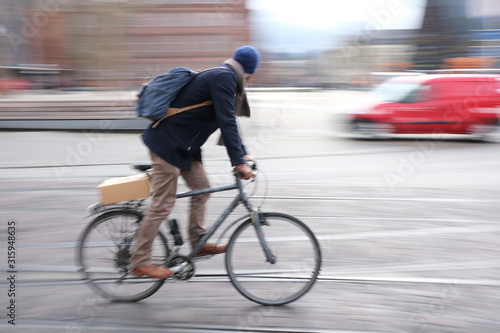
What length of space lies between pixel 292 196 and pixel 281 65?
85927 millimetres

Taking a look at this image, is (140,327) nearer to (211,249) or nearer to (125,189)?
(211,249)

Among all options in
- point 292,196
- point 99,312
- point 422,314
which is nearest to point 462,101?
point 292,196

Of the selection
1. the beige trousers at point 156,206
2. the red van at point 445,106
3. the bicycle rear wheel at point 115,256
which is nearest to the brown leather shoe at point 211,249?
the bicycle rear wheel at point 115,256

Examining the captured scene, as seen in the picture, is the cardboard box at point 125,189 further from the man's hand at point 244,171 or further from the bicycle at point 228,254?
the man's hand at point 244,171

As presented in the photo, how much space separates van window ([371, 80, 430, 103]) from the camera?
13008mm

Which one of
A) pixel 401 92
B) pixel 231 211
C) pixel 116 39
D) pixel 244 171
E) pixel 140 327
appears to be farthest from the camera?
pixel 116 39

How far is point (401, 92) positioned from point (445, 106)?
1.04 m

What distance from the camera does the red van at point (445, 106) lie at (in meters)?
12.9

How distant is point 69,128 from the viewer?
1638 cm

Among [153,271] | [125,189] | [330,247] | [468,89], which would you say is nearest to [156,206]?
[125,189]

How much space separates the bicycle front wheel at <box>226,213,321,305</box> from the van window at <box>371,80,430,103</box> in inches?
390

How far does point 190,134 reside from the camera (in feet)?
12.6

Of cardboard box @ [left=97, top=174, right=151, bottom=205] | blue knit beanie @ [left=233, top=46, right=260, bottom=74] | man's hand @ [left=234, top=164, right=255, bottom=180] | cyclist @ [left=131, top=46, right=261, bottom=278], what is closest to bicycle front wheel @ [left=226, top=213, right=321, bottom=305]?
man's hand @ [left=234, top=164, right=255, bottom=180]

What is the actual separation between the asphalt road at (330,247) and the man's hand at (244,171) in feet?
2.94
